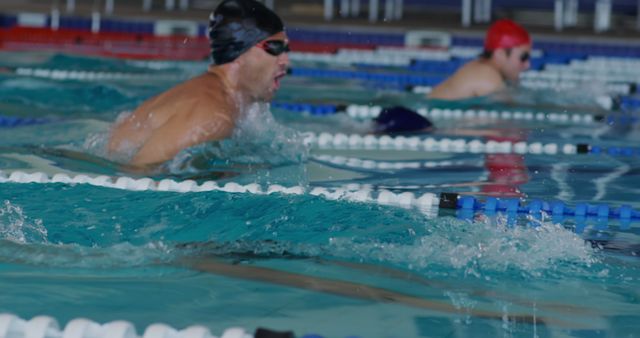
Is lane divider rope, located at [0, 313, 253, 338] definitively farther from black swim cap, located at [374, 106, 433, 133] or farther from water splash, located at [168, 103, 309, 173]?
black swim cap, located at [374, 106, 433, 133]

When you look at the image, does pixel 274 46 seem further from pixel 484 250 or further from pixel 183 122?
pixel 484 250

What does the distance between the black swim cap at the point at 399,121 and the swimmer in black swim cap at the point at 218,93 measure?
1171 mm

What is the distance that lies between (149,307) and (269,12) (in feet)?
6.73

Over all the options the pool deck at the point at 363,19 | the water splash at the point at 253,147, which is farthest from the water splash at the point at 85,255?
the pool deck at the point at 363,19

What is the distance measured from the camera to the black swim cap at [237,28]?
13.3 feet

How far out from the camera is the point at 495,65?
617 centimetres

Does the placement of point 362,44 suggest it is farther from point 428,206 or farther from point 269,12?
point 428,206

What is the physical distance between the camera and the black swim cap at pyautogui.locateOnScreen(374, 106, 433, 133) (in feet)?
16.9

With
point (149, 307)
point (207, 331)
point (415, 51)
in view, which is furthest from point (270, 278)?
point (415, 51)

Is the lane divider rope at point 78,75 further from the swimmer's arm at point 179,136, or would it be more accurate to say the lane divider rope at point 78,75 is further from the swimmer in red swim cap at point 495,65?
the swimmer's arm at point 179,136

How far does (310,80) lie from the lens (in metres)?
7.46

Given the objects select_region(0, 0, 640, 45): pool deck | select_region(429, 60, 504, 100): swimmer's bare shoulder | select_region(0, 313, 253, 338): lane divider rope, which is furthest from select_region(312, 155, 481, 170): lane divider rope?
select_region(0, 0, 640, 45): pool deck

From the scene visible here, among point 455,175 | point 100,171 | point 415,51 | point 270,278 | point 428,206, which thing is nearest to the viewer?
point 270,278

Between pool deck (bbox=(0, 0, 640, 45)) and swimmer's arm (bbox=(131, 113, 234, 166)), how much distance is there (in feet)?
21.6
